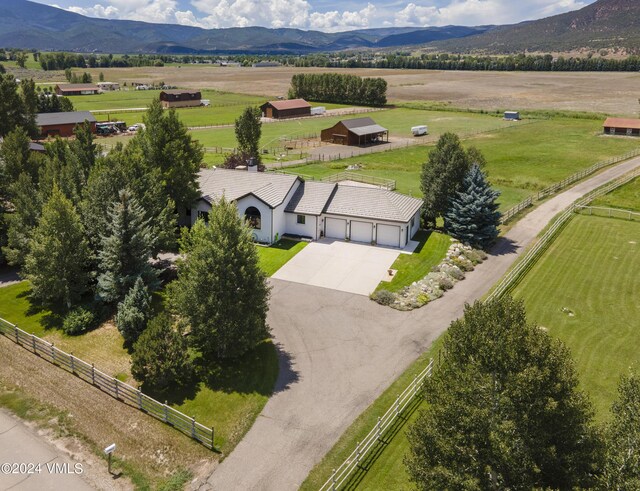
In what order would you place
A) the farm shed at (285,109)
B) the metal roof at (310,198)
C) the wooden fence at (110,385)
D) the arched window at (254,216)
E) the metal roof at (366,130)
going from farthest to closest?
1. the farm shed at (285,109)
2. the metal roof at (366,130)
3. the metal roof at (310,198)
4. the arched window at (254,216)
5. the wooden fence at (110,385)

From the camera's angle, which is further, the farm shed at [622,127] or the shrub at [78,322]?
the farm shed at [622,127]

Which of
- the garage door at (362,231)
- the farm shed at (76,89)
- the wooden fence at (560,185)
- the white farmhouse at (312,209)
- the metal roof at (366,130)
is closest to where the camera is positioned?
the white farmhouse at (312,209)

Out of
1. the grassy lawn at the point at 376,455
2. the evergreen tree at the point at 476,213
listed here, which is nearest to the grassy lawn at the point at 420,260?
the evergreen tree at the point at 476,213

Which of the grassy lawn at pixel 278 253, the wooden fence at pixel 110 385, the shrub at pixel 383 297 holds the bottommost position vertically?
the wooden fence at pixel 110 385

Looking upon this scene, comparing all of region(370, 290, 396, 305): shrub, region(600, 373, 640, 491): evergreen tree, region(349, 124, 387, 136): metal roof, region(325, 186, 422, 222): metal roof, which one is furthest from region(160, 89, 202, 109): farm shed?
region(600, 373, 640, 491): evergreen tree

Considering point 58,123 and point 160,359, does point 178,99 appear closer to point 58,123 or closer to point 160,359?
point 58,123

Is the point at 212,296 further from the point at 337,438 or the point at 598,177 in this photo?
the point at 598,177

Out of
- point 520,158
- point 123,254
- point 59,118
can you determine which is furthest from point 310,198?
point 59,118

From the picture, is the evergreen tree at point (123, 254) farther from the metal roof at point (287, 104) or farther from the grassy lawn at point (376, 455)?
the metal roof at point (287, 104)
